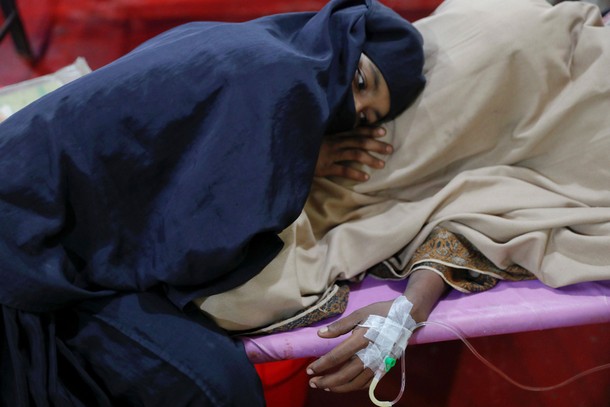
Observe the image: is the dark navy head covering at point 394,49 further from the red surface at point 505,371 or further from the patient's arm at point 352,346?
the red surface at point 505,371

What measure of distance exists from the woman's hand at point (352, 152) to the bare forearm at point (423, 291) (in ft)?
0.87

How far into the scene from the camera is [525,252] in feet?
3.97

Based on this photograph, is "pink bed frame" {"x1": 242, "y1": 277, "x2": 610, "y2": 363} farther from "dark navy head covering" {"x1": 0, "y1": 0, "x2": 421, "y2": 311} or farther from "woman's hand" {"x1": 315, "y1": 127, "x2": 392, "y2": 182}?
"woman's hand" {"x1": 315, "y1": 127, "x2": 392, "y2": 182}

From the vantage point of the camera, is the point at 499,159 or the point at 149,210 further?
the point at 499,159

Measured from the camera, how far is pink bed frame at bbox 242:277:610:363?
43.6 inches

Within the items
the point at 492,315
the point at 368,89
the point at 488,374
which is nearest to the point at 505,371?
the point at 488,374

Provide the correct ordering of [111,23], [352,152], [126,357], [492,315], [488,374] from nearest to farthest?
[126,357], [492,315], [352,152], [488,374], [111,23]

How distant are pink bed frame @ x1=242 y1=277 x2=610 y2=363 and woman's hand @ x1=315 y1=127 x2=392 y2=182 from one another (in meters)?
0.29

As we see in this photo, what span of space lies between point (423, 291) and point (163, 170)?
556 mm

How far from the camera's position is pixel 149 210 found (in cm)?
103

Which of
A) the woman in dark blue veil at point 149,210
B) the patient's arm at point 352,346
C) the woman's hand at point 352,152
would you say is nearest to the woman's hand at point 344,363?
the patient's arm at point 352,346

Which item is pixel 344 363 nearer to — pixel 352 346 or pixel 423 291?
pixel 352 346

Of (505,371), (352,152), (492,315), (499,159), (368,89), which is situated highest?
(368,89)

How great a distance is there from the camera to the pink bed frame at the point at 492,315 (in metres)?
1.11
